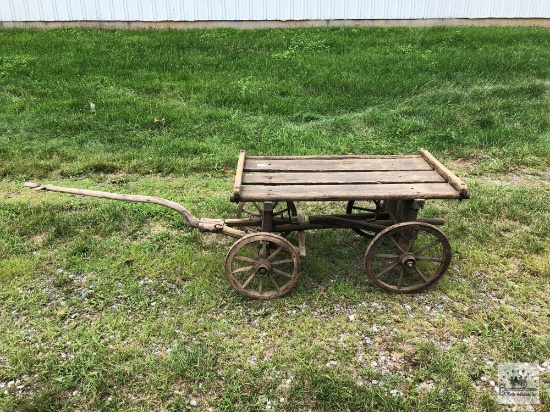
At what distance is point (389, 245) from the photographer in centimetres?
449

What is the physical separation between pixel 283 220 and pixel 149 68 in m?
6.29

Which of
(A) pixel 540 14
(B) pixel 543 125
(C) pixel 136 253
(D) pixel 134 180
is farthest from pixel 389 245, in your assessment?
(A) pixel 540 14

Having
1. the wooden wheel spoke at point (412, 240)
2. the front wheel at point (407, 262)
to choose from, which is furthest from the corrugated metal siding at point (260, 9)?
the wooden wheel spoke at point (412, 240)

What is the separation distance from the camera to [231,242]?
180 inches

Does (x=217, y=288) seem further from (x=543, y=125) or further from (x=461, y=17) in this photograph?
(x=461, y=17)

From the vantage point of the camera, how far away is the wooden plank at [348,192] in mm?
3461

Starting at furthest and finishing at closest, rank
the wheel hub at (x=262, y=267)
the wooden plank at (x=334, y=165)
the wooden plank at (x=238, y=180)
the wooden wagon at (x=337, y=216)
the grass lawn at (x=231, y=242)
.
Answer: the wooden plank at (x=334, y=165)
the wheel hub at (x=262, y=267)
the wooden wagon at (x=337, y=216)
the wooden plank at (x=238, y=180)
the grass lawn at (x=231, y=242)

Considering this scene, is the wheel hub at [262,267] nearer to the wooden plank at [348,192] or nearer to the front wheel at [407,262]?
the wooden plank at [348,192]

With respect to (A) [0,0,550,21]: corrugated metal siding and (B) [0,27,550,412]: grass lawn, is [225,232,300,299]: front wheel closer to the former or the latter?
(B) [0,27,550,412]: grass lawn

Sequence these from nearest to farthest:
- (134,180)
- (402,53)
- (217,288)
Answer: (217,288) → (134,180) → (402,53)

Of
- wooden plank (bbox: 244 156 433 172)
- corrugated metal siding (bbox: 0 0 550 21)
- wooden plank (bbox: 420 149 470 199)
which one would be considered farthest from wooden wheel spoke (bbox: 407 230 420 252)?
corrugated metal siding (bbox: 0 0 550 21)

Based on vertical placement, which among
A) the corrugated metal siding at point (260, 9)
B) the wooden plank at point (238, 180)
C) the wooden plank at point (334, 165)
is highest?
the corrugated metal siding at point (260, 9)

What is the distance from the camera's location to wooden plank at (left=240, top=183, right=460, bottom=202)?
3461 millimetres

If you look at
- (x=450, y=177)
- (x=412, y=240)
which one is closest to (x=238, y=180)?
(x=412, y=240)
